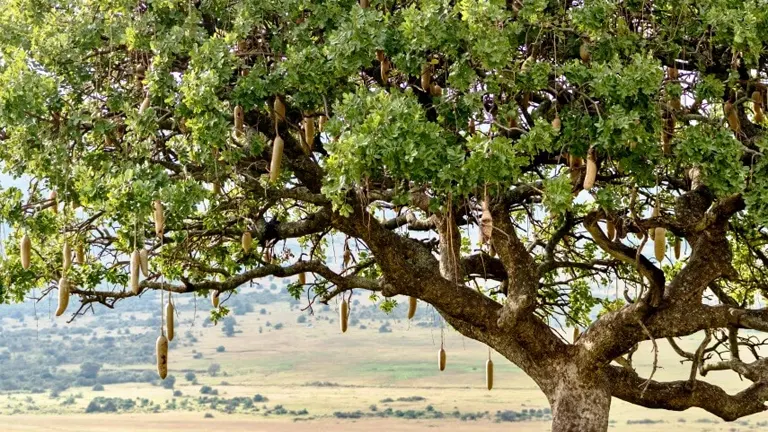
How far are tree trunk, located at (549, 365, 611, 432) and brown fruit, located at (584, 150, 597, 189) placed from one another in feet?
9.31

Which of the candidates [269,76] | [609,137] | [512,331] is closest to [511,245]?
[512,331]

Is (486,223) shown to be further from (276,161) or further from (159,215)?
(159,215)

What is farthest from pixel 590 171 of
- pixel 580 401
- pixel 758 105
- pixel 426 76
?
pixel 580 401

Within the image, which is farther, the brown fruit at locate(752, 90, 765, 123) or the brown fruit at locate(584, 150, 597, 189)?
the brown fruit at locate(752, 90, 765, 123)

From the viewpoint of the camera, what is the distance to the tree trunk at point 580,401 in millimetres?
8312

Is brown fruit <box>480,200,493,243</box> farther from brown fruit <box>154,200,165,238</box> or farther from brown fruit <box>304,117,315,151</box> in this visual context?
brown fruit <box>154,200,165,238</box>

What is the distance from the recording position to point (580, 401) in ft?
27.6

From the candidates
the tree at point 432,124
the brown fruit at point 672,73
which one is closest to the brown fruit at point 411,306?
the tree at point 432,124

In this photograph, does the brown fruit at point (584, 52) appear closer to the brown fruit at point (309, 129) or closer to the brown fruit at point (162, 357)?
the brown fruit at point (309, 129)

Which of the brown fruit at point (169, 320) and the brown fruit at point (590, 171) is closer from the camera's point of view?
the brown fruit at point (590, 171)

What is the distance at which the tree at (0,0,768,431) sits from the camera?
6113 millimetres

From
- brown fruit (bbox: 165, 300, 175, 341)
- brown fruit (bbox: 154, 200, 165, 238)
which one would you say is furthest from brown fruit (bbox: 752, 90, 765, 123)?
brown fruit (bbox: 165, 300, 175, 341)

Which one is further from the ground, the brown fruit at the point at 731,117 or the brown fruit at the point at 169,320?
the brown fruit at the point at 731,117

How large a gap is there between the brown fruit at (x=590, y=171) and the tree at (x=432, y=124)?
0.04 ft
